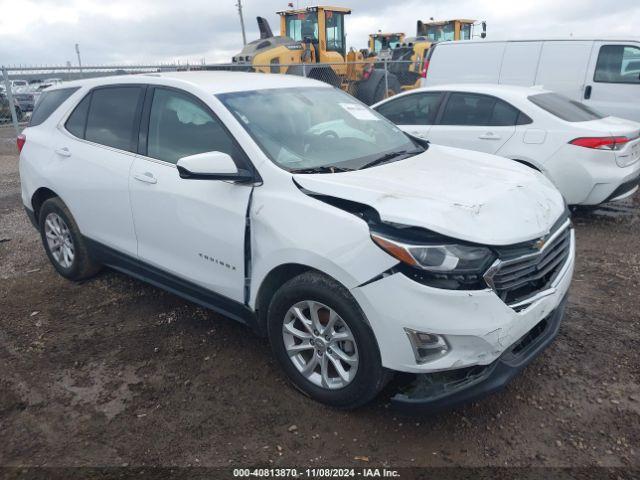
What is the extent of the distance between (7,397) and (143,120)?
199 cm

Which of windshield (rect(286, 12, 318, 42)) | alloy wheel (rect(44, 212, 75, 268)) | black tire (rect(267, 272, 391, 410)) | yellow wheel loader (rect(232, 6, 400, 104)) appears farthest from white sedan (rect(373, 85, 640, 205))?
windshield (rect(286, 12, 318, 42))

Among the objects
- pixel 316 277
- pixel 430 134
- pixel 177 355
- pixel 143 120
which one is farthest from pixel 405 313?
pixel 430 134

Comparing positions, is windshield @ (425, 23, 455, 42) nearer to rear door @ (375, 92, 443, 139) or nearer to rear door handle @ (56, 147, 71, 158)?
rear door @ (375, 92, 443, 139)

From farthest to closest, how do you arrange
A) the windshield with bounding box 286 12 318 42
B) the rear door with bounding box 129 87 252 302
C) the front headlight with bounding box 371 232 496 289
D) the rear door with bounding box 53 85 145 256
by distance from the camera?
the windshield with bounding box 286 12 318 42, the rear door with bounding box 53 85 145 256, the rear door with bounding box 129 87 252 302, the front headlight with bounding box 371 232 496 289

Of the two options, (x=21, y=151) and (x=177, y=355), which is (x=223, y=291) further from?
(x=21, y=151)

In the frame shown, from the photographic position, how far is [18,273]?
5086 mm

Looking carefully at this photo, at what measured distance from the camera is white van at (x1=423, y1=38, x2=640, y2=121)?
25.6 ft

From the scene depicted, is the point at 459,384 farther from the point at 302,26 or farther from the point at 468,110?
the point at 302,26

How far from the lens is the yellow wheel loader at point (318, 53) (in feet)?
44.5

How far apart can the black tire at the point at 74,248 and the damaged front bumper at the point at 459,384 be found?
305cm

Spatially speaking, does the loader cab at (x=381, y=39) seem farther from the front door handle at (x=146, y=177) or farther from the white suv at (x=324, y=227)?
the front door handle at (x=146, y=177)

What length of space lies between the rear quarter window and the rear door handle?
18.4 inches

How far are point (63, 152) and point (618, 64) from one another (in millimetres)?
7700

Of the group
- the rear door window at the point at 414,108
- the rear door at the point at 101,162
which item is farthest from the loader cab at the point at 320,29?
the rear door at the point at 101,162
